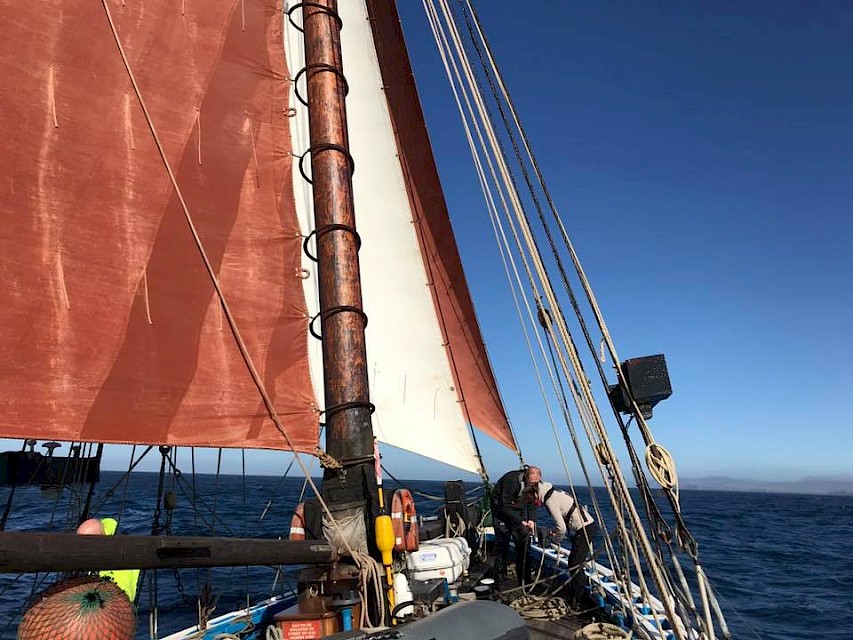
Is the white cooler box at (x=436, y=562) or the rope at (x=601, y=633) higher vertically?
the white cooler box at (x=436, y=562)

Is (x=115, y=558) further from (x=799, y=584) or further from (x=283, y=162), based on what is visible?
(x=799, y=584)

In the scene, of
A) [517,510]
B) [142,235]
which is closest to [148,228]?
[142,235]

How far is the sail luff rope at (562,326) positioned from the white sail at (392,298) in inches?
56.9

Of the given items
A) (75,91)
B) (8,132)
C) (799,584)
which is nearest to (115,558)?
(8,132)

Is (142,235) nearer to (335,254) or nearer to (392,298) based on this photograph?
(335,254)

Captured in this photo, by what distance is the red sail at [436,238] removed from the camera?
24.5ft

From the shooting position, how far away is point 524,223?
511 centimetres

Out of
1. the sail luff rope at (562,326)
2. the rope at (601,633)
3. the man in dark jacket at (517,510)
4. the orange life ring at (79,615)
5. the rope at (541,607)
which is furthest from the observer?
the man in dark jacket at (517,510)

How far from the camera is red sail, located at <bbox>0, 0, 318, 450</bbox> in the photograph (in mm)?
3307

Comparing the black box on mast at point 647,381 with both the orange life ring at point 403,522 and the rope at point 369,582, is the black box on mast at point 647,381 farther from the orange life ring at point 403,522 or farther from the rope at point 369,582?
the rope at point 369,582

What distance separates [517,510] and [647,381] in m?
4.15

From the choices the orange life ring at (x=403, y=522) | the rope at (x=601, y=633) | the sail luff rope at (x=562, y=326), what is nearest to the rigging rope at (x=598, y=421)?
the sail luff rope at (x=562, y=326)

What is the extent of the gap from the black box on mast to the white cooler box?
133 inches

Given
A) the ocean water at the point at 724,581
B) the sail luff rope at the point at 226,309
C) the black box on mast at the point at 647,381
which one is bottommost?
the ocean water at the point at 724,581
